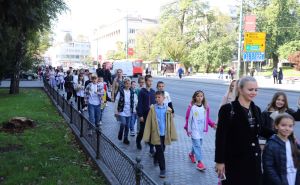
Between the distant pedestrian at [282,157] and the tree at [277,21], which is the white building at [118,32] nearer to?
the tree at [277,21]

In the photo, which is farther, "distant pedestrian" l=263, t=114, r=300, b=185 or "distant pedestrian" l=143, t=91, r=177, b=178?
"distant pedestrian" l=143, t=91, r=177, b=178

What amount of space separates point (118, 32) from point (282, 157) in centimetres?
13944

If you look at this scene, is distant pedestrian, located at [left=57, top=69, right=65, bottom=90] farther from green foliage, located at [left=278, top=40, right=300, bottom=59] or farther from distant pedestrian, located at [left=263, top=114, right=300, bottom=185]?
green foliage, located at [left=278, top=40, right=300, bottom=59]

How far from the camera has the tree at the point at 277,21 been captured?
213 ft

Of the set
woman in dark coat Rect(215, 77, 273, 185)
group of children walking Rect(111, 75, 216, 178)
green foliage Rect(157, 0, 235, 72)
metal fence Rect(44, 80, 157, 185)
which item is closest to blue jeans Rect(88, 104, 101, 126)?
metal fence Rect(44, 80, 157, 185)

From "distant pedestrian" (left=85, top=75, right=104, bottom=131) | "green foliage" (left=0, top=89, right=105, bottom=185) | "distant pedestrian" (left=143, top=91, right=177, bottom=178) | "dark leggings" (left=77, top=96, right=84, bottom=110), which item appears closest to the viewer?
"green foliage" (left=0, top=89, right=105, bottom=185)

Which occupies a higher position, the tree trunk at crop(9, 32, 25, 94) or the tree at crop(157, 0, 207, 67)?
the tree at crop(157, 0, 207, 67)

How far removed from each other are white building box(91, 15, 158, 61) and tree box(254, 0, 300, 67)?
5636 cm

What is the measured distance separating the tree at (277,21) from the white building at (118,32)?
56359mm

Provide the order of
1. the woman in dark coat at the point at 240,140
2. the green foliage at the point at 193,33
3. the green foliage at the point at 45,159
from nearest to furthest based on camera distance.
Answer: the woman in dark coat at the point at 240,140 < the green foliage at the point at 45,159 < the green foliage at the point at 193,33

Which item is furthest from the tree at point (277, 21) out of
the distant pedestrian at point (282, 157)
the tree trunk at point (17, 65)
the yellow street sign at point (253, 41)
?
the distant pedestrian at point (282, 157)

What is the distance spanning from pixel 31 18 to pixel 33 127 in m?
5.14

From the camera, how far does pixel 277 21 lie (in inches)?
2566

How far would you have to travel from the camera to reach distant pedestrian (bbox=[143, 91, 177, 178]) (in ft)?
22.3
